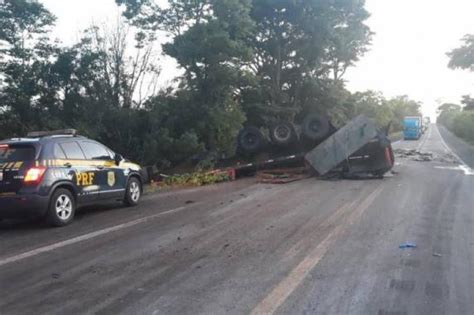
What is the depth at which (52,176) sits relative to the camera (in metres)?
8.40

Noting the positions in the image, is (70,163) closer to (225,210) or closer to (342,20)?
(225,210)

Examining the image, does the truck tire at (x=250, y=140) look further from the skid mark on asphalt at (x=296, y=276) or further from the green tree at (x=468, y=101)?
the green tree at (x=468, y=101)

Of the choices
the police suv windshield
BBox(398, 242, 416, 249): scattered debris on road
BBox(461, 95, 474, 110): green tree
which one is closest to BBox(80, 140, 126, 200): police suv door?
the police suv windshield

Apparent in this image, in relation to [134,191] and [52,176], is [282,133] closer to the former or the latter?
[134,191]

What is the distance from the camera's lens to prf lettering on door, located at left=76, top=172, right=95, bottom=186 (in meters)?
9.06

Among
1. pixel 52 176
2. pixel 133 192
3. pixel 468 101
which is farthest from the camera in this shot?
pixel 468 101

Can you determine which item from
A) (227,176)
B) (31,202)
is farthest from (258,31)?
(31,202)

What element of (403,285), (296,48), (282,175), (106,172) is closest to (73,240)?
(106,172)

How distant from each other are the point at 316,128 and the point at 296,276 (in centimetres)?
1215

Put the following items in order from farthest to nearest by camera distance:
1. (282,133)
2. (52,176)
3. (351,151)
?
(282,133) → (351,151) → (52,176)

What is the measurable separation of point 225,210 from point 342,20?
2677 cm

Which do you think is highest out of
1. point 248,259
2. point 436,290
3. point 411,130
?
point 411,130

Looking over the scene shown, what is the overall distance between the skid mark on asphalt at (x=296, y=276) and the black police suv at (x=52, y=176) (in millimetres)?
4515

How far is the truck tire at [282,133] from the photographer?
17812mm
